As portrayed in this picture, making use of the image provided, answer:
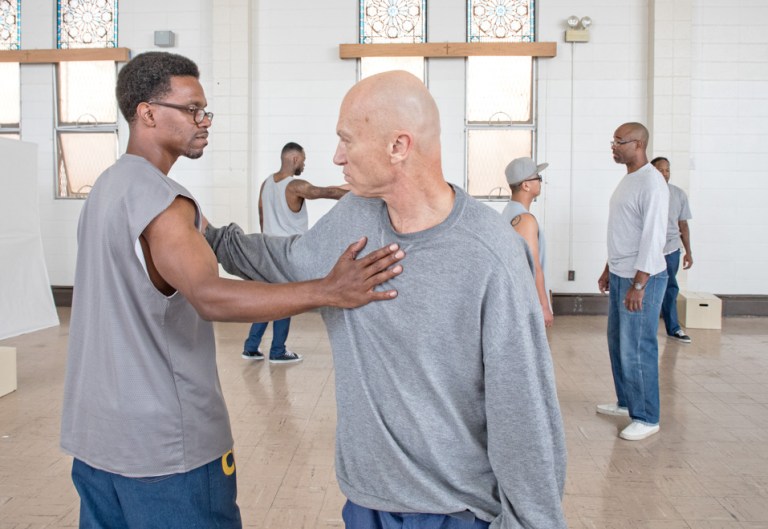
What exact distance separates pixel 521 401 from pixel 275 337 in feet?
16.4

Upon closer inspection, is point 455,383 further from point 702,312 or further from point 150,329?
point 702,312

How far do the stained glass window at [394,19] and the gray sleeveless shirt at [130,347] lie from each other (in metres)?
7.81

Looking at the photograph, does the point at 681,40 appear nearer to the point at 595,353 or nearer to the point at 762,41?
the point at 762,41

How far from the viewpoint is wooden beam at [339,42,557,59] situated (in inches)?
347

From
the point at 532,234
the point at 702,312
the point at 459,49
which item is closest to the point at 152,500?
the point at 532,234

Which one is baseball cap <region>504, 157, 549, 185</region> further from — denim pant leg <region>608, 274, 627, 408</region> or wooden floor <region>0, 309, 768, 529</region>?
wooden floor <region>0, 309, 768, 529</region>

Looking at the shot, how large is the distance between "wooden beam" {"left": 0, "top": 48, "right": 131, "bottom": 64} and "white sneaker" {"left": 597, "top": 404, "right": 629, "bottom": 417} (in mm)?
7032

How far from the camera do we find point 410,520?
4.81ft

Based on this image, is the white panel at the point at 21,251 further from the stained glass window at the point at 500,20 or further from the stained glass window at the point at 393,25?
the stained glass window at the point at 500,20

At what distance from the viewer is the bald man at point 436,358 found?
53.6 inches

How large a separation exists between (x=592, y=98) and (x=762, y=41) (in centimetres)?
205

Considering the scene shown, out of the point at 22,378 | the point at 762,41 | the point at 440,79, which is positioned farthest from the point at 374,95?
the point at 762,41

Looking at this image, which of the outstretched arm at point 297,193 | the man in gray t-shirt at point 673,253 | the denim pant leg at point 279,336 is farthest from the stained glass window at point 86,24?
the man in gray t-shirt at point 673,253

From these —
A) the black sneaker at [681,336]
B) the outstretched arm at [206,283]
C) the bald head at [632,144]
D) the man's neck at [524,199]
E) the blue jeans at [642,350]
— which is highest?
the bald head at [632,144]
